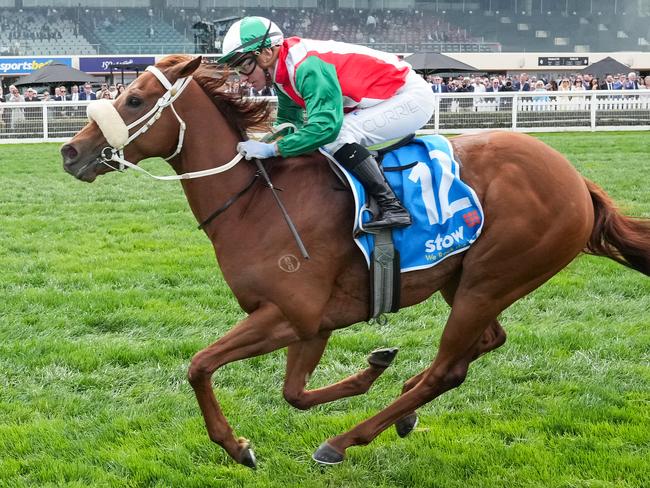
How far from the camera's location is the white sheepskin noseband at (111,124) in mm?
3617

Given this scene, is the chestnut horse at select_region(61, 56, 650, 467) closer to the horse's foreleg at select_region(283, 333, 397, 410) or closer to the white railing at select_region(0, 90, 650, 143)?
the horse's foreleg at select_region(283, 333, 397, 410)

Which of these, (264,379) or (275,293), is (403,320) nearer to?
(264,379)

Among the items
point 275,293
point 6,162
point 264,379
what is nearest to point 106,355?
point 264,379

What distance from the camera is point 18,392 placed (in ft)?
14.9

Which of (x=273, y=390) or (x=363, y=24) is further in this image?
(x=363, y=24)

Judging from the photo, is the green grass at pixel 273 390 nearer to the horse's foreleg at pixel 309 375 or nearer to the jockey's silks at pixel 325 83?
the horse's foreleg at pixel 309 375

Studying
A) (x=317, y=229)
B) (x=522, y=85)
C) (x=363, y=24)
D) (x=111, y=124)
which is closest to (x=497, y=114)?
(x=522, y=85)

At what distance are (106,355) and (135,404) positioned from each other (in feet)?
2.52

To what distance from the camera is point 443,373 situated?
12.5 ft

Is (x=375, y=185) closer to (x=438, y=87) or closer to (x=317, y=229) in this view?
(x=317, y=229)

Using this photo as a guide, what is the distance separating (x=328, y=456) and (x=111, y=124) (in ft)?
5.53

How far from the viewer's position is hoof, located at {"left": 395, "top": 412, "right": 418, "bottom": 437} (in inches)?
155

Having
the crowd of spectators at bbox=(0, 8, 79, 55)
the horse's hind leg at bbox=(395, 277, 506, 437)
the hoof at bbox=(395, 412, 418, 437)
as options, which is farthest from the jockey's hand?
the crowd of spectators at bbox=(0, 8, 79, 55)

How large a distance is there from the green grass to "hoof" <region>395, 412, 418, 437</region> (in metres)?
0.06
